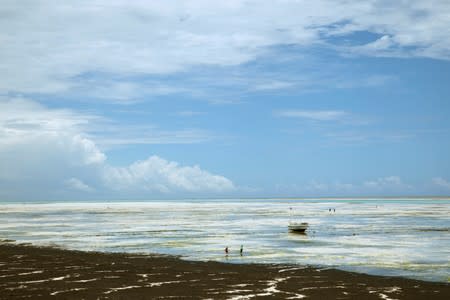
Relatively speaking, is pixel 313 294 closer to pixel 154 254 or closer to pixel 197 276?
pixel 197 276

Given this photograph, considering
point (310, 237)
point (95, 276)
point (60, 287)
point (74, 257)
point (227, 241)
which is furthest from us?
point (310, 237)

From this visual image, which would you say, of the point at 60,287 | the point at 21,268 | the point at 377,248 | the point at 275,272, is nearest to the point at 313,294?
the point at 275,272

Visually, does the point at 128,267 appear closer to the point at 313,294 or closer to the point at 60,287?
the point at 60,287

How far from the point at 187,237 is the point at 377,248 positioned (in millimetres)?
22173

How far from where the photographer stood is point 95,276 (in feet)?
104

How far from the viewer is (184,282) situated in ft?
97.0

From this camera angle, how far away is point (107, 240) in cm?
5666

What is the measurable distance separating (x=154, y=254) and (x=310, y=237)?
74.7 ft

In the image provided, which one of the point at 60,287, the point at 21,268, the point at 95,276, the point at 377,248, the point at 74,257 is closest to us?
the point at 60,287

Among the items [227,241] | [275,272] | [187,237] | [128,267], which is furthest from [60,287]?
[187,237]

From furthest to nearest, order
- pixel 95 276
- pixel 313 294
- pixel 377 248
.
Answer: pixel 377 248
pixel 95 276
pixel 313 294

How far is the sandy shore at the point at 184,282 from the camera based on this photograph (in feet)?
84.6

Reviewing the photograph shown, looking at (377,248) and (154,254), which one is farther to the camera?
(377,248)

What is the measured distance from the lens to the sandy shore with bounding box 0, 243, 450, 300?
84.6 ft
